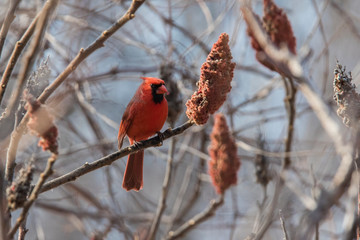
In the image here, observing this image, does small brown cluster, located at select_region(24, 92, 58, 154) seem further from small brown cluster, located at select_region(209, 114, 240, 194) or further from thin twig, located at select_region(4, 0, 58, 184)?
small brown cluster, located at select_region(209, 114, 240, 194)

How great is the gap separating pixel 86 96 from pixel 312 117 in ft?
8.78

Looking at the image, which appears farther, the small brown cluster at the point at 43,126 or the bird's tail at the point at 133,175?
the bird's tail at the point at 133,175

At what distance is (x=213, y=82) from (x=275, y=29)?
39 centimetres

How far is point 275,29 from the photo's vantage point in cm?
203

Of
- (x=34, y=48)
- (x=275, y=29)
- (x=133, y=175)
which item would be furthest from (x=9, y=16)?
(x=133, y=175)

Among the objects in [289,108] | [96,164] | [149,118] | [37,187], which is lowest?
[37,187]

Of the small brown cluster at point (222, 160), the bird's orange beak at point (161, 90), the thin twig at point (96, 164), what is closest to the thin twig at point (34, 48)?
the thin twig at point (96, 164)

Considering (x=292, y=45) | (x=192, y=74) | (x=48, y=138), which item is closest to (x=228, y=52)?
(x=292, y=45)

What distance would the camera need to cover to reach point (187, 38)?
15.3ft

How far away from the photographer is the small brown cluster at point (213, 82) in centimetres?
185

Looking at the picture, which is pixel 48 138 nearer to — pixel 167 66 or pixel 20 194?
pixel 20 194

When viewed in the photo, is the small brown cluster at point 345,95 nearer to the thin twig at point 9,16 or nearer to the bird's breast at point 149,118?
the thin twig at point 9,16

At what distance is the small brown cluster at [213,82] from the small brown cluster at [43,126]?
Result: 0.71m

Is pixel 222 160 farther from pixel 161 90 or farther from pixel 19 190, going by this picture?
pixel 161 90
